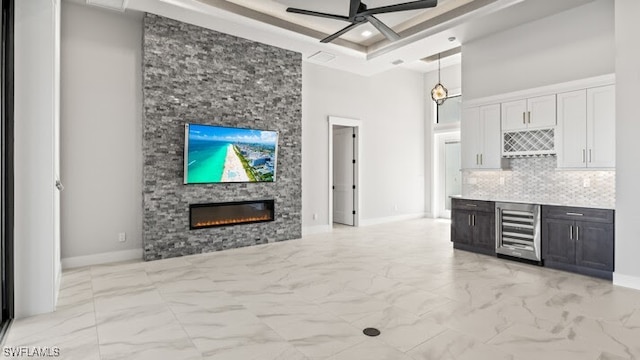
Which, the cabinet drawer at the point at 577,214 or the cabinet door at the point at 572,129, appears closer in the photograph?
the cabinet drawer at the point at 577,214

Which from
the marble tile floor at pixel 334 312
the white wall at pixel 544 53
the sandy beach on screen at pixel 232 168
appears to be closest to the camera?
the marble tile floor at pixel 334 312

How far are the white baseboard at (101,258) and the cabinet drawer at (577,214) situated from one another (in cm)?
598

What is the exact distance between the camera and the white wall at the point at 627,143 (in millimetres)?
3982

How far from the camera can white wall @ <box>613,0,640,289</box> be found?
3.98 m

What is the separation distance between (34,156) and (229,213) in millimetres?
3222

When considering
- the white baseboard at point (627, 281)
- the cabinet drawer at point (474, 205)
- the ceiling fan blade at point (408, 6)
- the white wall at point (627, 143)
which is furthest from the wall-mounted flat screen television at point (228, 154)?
the white baseboard at point (627, 281)

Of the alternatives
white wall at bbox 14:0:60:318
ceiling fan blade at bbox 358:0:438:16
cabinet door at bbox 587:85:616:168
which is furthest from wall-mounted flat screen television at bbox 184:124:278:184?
cabinet door at bbox 587:85:616:168

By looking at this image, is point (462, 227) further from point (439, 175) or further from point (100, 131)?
point (100, 131)

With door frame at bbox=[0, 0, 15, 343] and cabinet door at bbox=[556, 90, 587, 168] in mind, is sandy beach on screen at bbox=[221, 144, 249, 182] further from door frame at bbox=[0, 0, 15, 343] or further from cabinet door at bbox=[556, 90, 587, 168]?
cabinet door at bbox=[556, 90, 587, 168]

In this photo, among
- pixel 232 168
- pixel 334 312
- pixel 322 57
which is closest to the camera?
pixel 334 312

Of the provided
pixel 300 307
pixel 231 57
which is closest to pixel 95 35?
pixel 231 57

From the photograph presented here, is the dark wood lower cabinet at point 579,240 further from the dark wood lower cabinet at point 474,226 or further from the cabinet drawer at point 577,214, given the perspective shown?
the dark wood lower cabinet at point 474,226

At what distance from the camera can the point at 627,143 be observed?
4047mm

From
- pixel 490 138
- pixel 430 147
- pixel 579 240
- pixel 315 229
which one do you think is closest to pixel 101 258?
pixel 315 229
